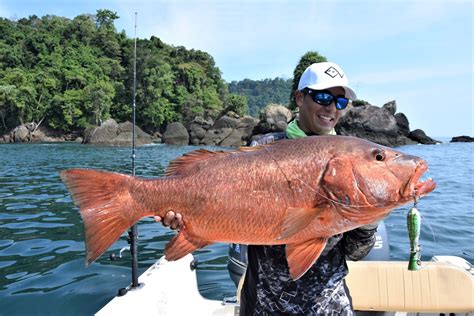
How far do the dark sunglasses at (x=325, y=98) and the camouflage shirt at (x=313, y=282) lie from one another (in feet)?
2.65

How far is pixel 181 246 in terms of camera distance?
224 centimetres

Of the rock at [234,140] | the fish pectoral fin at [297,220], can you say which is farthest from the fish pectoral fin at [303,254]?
the rock at [234,140]

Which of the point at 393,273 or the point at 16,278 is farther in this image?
the point at 16,278

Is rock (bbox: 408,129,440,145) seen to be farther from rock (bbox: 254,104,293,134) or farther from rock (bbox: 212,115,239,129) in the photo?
rock (bbox: 212,115,239,129)

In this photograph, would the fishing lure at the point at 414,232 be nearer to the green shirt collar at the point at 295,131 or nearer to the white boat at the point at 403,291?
the green shirt collar at the point at 295,131

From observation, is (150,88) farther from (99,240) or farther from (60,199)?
(99,240)

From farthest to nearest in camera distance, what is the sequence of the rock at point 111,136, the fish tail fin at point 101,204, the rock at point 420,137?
the rock at point 420,137 < the rock at point 111,136 < the fish tail fin at point 101,204

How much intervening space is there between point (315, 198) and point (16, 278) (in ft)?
20.5

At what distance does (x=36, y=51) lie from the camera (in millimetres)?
68750

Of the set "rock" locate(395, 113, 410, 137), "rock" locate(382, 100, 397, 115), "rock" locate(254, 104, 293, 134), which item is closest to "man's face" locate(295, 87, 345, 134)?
"rock" locate(254, 104, 293, 134)

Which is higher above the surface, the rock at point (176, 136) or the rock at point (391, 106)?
the rock at point (391, 106)

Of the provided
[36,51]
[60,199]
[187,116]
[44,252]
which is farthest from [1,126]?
[44,252]

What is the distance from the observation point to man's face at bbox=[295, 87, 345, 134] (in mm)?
2568

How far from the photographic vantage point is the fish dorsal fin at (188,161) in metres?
2.33
